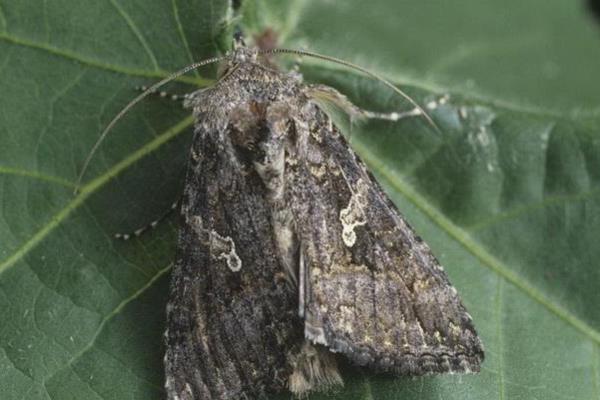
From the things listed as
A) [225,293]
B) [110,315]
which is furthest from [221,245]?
[110,315]

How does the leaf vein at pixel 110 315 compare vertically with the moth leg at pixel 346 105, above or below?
below

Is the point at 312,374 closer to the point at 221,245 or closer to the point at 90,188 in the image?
the point at 221,245

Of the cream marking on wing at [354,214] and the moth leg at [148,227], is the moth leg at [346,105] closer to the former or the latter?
the cream marking on wing at [354,214]

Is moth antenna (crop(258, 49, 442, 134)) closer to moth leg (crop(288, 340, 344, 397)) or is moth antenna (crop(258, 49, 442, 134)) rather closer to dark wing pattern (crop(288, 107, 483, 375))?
dark wing pattern (crop(288, 107, 483, 375))

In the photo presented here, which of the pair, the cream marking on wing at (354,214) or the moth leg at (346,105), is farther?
the moth leg at (346,105)

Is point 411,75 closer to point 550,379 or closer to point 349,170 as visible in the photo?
point 349,170

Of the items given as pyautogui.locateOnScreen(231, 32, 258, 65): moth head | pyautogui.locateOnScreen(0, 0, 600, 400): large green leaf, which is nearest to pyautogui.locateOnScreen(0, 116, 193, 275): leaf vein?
pyautogui.locateOnScreen(0, 0, 600, 400): large green leaf

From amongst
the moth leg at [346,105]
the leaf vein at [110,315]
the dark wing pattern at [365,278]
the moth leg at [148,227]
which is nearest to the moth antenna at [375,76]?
the moth leg at [346,105]
